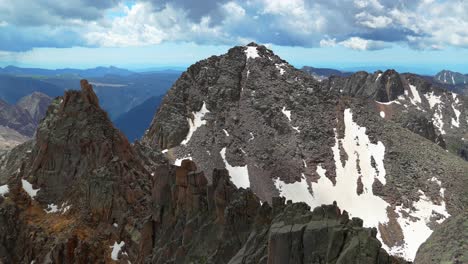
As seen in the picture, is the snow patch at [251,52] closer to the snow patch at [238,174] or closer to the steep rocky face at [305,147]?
the steep rocky face at [305,147]

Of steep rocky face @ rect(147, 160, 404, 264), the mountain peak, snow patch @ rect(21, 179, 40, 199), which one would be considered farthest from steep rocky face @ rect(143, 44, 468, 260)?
steep rocky face @ rect(147, 160, 404, 264)

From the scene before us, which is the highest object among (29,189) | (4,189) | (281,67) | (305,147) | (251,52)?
(251,52)

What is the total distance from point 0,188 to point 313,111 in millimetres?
104425

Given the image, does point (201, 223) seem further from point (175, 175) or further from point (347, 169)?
point (347, 169)

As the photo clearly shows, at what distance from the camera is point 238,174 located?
410ft

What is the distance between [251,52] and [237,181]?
233 ft

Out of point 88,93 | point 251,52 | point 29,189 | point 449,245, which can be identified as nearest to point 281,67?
point 251,52

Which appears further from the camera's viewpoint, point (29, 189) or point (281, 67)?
point (281, 67)

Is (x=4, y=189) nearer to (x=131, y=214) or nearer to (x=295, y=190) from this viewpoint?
(x=131, y=214)

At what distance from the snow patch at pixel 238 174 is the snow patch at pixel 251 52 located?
186ft

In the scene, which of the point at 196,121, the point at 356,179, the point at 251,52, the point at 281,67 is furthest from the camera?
the point at 251,52

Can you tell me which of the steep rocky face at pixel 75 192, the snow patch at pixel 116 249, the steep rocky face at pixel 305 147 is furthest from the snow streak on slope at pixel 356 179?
the snow patch at pixel 116 249

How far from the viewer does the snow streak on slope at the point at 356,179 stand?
117m

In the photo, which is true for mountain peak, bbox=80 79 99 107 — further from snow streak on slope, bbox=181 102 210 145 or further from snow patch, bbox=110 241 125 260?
snow streak on slope, bbox=181 102 210 145
